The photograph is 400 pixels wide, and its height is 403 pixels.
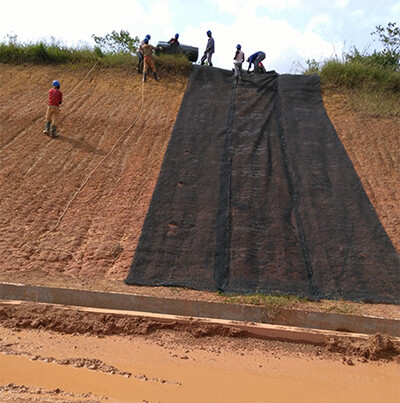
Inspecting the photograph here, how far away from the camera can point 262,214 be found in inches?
303

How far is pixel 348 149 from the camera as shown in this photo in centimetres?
1039

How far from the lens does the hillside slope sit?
6.88 meters

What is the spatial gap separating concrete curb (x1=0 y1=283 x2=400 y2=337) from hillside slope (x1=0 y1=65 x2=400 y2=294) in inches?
26.6

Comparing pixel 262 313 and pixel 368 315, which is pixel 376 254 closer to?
pixel 368 315

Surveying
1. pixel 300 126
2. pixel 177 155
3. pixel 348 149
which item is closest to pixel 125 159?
pixel 177 155

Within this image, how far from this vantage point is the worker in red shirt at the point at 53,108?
10337mm

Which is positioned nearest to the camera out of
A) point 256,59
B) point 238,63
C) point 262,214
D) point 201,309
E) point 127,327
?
point 127,327

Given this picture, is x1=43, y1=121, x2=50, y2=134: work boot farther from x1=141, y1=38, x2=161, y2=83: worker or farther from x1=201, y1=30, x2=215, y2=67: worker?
x1=201, y1=30, x2=215, y2=67: worker

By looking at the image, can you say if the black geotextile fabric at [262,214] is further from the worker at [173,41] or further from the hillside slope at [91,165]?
the worker at [173,41]

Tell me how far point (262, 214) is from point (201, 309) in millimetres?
2838

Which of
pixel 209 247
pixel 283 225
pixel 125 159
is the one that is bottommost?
pixel 209 247

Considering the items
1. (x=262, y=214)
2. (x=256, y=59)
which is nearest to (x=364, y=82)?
(x=256, y=59)

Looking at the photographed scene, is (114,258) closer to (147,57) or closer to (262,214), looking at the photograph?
(262,214)

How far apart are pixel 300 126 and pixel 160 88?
4820 mm
